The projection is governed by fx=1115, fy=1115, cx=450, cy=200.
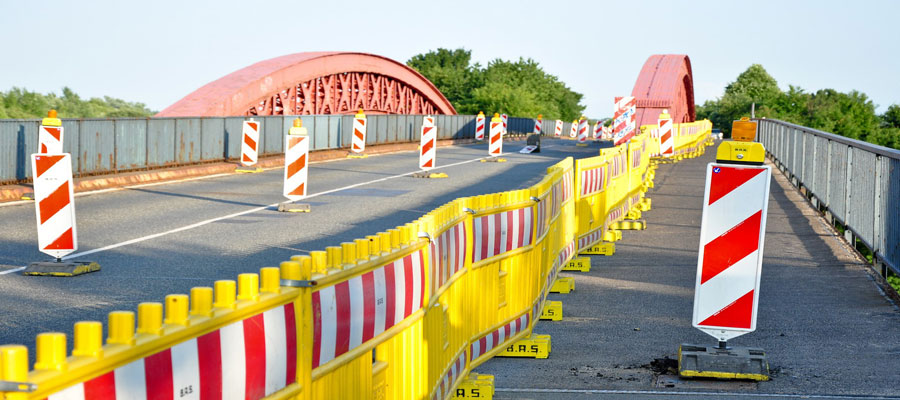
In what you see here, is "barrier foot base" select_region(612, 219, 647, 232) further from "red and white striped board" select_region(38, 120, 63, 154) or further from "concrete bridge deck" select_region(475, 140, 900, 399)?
"red and white striped board" select_region(38, 120, 63, 154)

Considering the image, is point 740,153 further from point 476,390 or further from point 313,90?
point 313,90

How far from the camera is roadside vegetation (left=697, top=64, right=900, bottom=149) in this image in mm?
106500

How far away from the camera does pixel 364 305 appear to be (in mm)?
4633

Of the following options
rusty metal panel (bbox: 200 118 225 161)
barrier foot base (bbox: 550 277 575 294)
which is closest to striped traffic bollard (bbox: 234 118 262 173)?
rusty metal panel (bbox: 200 118 225 161)

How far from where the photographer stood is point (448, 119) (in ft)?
192

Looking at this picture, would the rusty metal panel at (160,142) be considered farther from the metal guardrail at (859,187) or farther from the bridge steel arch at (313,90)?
the metal guardrail at (859,187)

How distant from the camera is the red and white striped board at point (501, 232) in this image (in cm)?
745

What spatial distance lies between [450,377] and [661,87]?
2392 inches

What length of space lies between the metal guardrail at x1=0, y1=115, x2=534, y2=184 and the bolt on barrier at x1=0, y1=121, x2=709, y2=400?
1336cm

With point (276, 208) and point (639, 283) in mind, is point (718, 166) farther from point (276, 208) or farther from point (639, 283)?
point (276, 208)

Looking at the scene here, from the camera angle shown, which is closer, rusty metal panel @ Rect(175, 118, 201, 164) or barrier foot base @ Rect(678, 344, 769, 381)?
barrier foot base @ Rect(678, 344, 769, 381)

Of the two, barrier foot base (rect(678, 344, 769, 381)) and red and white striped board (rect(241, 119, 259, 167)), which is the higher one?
red and white striped board (rect(241, 119, 259, 167))

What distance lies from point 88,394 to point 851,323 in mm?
7918

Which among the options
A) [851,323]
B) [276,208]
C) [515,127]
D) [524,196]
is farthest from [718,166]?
[515,127]
